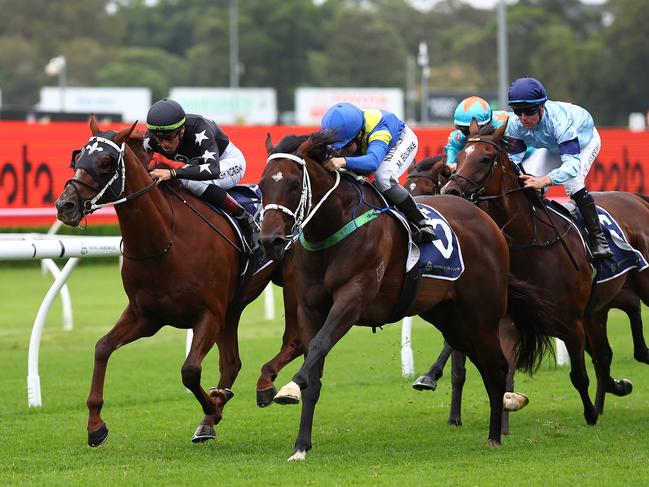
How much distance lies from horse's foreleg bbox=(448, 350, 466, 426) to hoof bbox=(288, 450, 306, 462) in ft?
5.54

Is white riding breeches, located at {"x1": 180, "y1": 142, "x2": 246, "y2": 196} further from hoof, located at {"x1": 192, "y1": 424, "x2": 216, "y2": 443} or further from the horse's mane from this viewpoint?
hoof, located at {"x1": 192, "y1": 424, "x2": 216, "y2": 443}

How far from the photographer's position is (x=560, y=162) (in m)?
7.91

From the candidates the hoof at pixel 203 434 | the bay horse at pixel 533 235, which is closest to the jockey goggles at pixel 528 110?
the bay horse at pixel 533 235

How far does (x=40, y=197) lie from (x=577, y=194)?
10.3m

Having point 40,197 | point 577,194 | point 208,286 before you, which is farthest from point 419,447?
point 40,197

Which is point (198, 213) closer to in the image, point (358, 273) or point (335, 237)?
point (335, 237)

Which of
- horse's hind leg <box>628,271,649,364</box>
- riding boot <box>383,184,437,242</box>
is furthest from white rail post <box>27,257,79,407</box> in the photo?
horse's hind leg <box>628,271,649,364</box>

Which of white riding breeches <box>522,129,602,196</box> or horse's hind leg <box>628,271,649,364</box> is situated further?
horse's hind leg <box>628,271,649,364</box>

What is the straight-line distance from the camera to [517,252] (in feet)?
24.1

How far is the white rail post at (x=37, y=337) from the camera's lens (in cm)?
783

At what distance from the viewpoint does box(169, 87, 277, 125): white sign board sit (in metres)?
53.6

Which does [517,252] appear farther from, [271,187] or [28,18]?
[28,18]

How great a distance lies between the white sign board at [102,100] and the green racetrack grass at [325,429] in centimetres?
4047

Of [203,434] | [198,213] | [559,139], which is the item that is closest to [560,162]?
[559,139]
